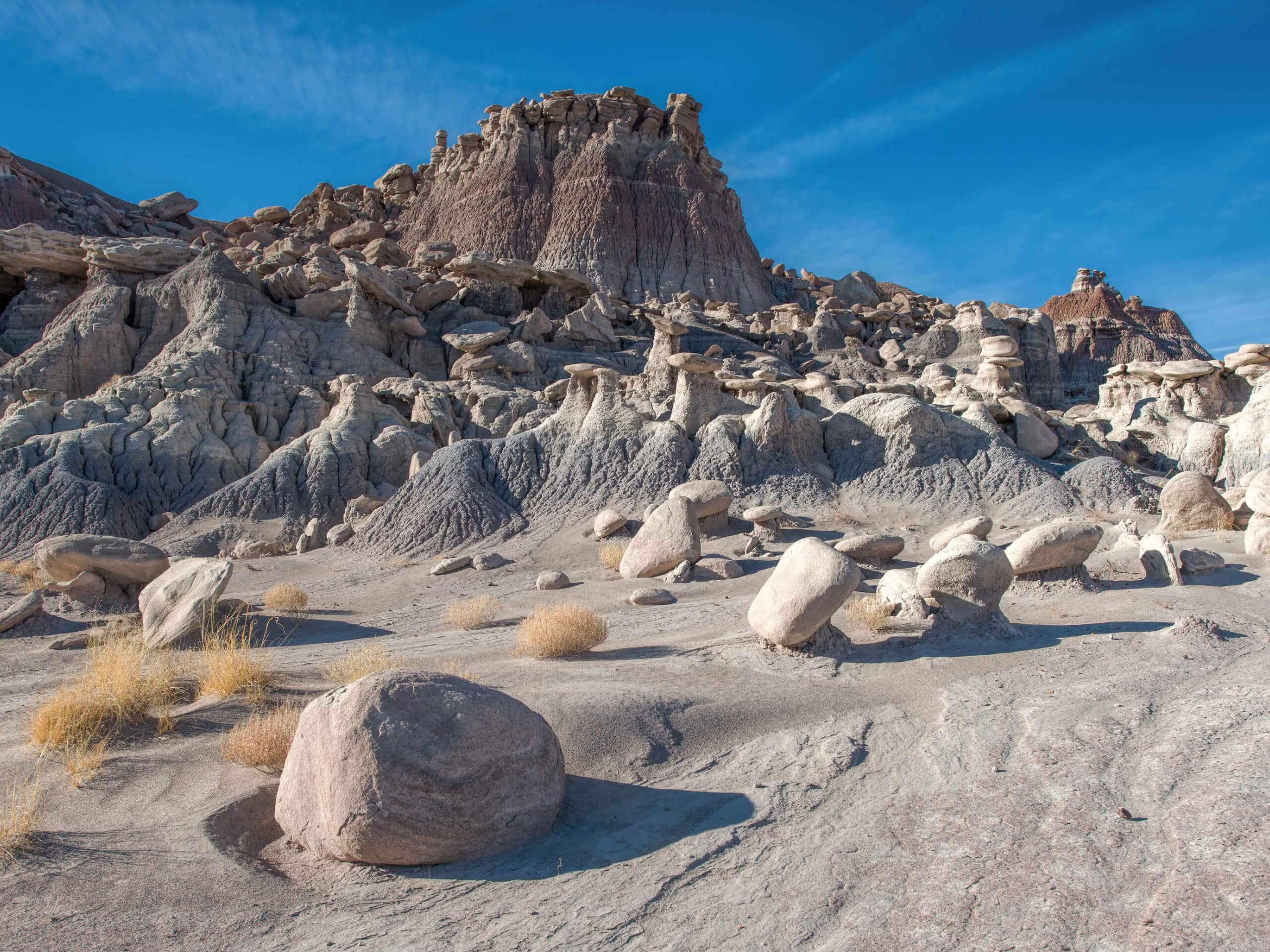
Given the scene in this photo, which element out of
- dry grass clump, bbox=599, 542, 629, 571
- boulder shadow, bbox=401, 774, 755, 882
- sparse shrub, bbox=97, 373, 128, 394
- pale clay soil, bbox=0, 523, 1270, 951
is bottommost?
boulder shadow, bbox=401, 774, 755, 882

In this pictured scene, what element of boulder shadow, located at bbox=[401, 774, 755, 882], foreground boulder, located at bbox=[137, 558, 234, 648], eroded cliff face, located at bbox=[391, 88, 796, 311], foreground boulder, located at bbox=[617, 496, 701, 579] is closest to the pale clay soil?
boulder shadow, located at bbox=[401, 774, 755, 882]

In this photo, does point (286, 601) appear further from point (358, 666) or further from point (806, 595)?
point (806, 595)

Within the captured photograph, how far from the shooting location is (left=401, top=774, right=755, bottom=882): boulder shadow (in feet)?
12.1

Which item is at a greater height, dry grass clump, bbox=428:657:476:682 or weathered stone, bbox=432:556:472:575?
weathered stone, bbox=432:556:472:575

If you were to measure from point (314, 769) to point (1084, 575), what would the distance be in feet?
27.2

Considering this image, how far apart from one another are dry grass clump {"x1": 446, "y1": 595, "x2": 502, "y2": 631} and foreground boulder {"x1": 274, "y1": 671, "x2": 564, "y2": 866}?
5.27 meters

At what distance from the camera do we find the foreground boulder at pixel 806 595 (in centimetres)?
651

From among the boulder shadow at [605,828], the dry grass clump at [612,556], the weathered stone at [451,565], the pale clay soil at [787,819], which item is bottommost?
the boulder shadow at [605,828]

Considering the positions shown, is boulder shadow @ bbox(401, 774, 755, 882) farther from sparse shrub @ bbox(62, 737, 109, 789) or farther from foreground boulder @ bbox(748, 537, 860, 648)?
foreground boulder @ bbox(748, 537, 860, 648)

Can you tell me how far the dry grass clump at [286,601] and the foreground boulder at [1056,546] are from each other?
9.02 meters

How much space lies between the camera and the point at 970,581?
24.2 feet

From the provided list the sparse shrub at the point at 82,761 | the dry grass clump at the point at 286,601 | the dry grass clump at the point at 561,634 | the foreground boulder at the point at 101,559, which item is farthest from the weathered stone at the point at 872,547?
the foreground boulder at the point at 101,559

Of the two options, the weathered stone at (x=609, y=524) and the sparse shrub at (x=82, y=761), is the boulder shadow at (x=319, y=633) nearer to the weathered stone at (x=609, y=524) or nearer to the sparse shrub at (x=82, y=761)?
the sparse shrub at (x=82, y=761)

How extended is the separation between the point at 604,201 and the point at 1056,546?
1738 inches
